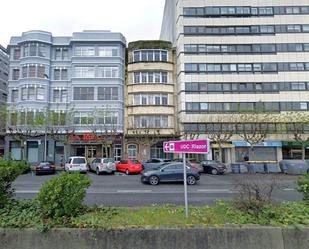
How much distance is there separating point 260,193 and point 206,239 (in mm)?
1945

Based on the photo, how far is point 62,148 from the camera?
38.8 m

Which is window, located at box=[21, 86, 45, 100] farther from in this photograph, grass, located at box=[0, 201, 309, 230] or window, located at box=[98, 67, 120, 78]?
grass, located at box=[0, 201, 309, 230]

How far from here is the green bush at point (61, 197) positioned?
5142 millimetres

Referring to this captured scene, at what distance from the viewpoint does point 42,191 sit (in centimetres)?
524

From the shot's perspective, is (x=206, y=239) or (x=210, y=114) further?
(x=210, y=114)

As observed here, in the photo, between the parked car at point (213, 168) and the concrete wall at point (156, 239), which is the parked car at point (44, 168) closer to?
the parked car at point (213, 168)

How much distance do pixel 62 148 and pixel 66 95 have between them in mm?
7910

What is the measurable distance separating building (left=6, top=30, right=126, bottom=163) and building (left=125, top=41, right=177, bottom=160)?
151 cm

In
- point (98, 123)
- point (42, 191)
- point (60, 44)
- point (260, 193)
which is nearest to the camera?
point (42, 191)

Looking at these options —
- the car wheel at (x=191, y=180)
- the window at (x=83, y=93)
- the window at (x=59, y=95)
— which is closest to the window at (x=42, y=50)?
the window at (x=59, y=95)

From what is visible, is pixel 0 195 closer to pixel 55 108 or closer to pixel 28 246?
pixel 28 246

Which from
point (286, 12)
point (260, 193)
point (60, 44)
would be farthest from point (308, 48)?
point (260, 193)

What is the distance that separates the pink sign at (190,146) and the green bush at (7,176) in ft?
11.5

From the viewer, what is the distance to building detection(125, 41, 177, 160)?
128ft
